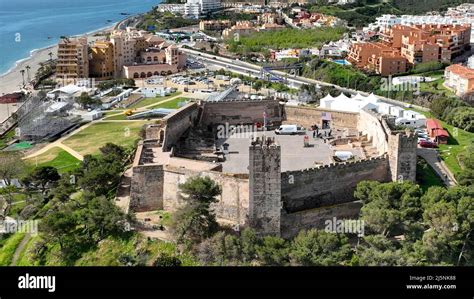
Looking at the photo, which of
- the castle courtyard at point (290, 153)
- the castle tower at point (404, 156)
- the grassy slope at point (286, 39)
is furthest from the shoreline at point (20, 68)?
the castle tower at point (404, 156)

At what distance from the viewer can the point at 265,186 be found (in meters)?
17.7

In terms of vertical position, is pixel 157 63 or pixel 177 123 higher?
pixel 177 123

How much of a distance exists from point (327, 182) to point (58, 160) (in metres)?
14.9

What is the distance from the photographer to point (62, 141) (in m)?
33.5

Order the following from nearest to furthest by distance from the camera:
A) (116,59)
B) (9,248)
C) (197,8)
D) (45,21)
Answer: (9,248) < (116,59) < (197,8) < (45,21)

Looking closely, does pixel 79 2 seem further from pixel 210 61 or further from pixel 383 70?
pixel 383 70

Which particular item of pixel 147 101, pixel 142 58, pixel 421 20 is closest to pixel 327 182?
pixel 147 101

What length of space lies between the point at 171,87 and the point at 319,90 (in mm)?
11522

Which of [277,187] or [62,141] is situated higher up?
[277,187]

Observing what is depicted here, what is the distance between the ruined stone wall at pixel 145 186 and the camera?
20359mm

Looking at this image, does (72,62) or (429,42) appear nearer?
(72,62)

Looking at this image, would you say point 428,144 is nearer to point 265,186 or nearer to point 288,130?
point 288,130

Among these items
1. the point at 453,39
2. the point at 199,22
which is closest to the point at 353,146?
the point at 453,39

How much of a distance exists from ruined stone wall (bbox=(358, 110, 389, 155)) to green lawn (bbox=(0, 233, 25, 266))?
13.6 meters
